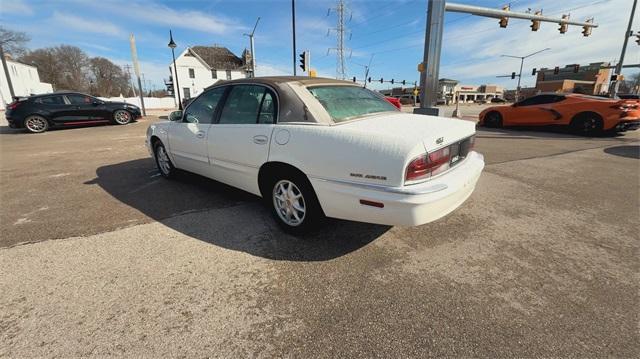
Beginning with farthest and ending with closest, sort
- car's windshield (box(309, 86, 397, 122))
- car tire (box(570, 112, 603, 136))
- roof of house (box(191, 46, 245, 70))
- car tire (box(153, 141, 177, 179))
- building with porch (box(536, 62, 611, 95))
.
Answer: building with porch (box(536, 62, 611, 95)), roof of house (box(191, 46, 245, 70)), car tire (box(570, 112, 603, 136)), car tire (box(153, 141, 177, 179)), car's windshield (box(309, 86, 397, 122))

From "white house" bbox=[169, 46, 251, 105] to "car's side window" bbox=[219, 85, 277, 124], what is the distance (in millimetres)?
46598

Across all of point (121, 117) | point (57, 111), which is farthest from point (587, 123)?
point (57, 111)

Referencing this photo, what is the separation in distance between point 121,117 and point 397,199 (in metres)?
15.5

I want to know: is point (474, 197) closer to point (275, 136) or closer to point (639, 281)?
point (639, 281)

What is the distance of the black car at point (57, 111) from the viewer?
11484mm

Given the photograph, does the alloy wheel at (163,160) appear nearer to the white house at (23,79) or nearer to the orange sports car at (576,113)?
the orange sports car at (576,113)

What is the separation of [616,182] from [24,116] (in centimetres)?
1745

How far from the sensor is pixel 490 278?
242 centimetres

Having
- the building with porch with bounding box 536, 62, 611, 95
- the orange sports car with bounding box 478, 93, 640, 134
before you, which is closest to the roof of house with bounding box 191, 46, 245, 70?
the orange sports car with bounding box 478, 93, 640, 134

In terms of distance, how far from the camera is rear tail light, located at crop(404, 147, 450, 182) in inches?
88.0

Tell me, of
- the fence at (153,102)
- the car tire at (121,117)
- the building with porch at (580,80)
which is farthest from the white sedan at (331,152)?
the building with porch at (580,80)

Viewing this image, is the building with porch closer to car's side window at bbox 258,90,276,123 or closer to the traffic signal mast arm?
the traffic signal mast arm

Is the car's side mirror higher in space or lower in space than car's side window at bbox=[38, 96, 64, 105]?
lower

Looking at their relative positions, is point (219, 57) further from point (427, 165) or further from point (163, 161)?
→ point (427, 165)
